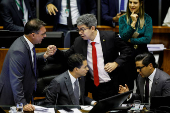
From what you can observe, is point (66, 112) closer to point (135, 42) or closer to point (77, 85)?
point (77, 85)

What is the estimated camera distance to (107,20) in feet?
15.3

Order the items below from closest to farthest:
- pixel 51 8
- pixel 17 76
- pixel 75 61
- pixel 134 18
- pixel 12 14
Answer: pixel 17 76
pixel 75 61
pixel 134 18
pixel 51 8
pixel 12 14

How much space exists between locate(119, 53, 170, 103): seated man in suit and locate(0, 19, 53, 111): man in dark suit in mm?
884

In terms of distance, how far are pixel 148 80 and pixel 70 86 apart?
799mm

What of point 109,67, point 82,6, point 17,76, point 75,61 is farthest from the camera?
point 82,6

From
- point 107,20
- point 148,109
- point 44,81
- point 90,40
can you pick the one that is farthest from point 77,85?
point 107,20

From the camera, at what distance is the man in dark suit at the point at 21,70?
8.72 feet

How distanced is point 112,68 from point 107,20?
5.40ft

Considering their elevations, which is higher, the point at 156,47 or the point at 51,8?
the point at 51,8

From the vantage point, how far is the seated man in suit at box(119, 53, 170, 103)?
2.94m

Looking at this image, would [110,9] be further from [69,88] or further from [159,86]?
[69,88]

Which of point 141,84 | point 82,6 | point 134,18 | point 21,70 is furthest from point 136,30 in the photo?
point 21,70

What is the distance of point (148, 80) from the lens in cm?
306

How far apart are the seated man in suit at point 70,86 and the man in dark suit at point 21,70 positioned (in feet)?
0.66
